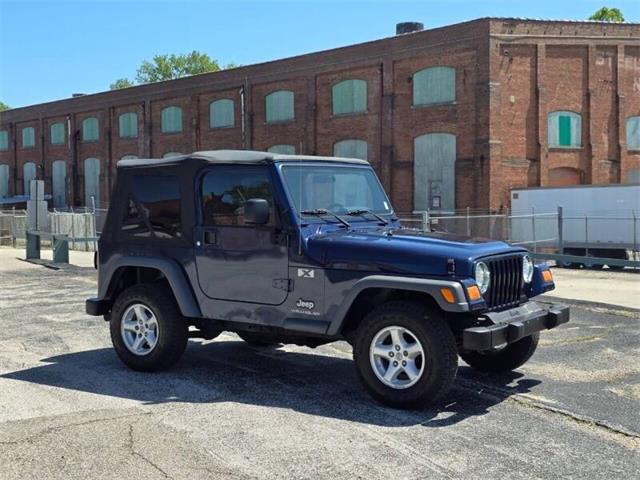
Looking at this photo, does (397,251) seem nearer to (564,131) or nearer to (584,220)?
(584,220)

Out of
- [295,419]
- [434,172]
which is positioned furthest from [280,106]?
[295,419]

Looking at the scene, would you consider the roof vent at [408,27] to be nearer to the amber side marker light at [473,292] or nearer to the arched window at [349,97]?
the arched window at [349,97]

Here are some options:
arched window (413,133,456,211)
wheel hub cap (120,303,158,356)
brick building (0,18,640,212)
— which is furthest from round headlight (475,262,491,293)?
arched window (413,133,456,211)

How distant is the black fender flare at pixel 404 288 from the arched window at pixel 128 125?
43.3m

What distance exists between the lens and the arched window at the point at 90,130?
165ft

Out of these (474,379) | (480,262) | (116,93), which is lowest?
(474,379)

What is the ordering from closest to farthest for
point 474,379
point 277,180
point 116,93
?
point 277,180 < point 474,379 < point 116,93

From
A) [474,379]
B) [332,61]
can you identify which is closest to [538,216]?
[332,61]

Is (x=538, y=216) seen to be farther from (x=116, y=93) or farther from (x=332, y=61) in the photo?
(x=116, y=93)

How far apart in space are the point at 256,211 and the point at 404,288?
1.48m

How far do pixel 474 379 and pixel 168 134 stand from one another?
4014 cm

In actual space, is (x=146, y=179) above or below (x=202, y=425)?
above

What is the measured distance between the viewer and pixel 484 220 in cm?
2917

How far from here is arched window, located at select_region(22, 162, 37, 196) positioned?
2203 inches
